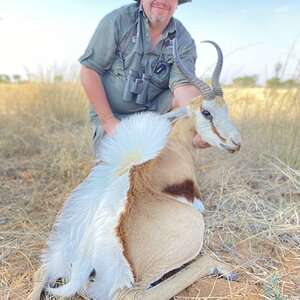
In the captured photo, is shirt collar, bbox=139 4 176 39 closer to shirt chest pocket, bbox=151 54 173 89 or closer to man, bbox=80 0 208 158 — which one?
man, bbox=80 0 208 158

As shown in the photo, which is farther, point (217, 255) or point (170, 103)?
point (170, 103)

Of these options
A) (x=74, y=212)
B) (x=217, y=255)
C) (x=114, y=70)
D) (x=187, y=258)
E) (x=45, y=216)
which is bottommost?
(x=45, y=216)

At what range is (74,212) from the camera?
2443mm

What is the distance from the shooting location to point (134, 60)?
13.1 ft

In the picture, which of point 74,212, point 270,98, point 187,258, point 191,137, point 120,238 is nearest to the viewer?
point 120,238

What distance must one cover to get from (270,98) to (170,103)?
2.00 m

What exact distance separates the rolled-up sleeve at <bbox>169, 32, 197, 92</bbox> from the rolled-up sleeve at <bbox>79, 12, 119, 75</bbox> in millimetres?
578

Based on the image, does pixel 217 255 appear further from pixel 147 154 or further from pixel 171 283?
pixel 147 154

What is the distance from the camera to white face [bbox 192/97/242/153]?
3.36 meters

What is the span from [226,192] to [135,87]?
132cm

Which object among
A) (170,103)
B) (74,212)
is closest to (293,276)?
(74,212)

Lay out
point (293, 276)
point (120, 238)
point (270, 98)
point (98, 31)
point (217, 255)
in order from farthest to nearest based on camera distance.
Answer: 1. point (270, 98)
2. point (98, 31)
3. point (217, 255)
4. point (293, 276)
5. point (120, 238)

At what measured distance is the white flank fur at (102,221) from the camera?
2.22 meters

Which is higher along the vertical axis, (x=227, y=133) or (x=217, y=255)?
(x=227, y=133)
